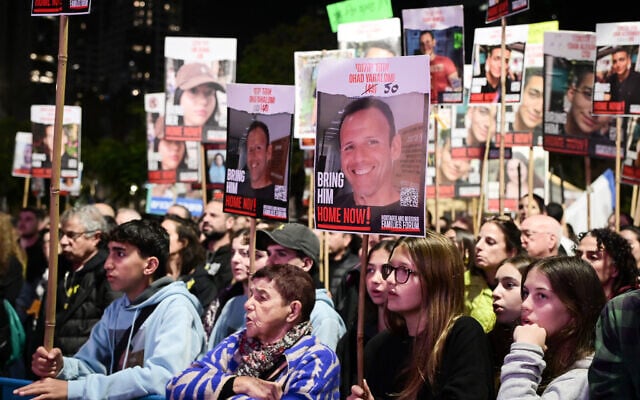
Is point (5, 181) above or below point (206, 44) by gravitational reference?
below

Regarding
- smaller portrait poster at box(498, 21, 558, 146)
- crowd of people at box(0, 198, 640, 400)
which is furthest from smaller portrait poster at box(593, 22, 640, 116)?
smaller portrait poster at box(498, 21, 558, 146)

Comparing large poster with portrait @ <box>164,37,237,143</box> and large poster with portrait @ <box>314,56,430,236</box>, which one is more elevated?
large poster with portrait @ <box>164,37,237,143</box>

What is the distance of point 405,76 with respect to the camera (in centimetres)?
462

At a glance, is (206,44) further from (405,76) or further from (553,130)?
(405,76)

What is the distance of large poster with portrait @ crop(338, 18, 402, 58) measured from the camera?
1045 centimetres

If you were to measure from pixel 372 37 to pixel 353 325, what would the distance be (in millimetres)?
5375

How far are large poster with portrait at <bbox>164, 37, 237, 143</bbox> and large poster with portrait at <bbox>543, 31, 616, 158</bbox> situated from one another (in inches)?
147

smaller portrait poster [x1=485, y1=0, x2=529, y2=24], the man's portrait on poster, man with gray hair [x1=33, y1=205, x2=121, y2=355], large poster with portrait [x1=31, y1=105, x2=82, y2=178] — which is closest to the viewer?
man with gray hair [x1=33, y1=205, x2=121, y2=355]

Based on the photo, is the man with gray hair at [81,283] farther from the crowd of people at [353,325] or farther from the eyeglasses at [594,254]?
the eyeglasses at [594,254]

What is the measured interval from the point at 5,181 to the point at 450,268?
48141 millimetres

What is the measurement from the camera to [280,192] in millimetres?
5965

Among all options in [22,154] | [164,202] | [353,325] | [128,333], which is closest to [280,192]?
[353,325]

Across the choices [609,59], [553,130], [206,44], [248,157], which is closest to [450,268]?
[248,157]

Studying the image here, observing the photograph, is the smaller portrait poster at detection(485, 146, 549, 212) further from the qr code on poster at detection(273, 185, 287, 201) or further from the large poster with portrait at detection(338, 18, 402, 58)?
the qr code on poster at detection(273, 185, 287, 201)
